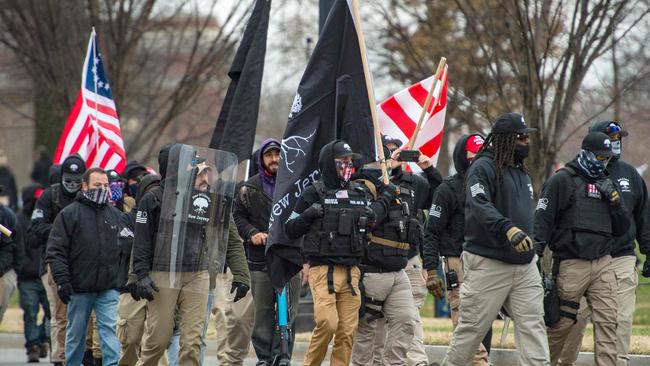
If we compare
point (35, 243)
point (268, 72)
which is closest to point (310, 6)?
point (268, 72)

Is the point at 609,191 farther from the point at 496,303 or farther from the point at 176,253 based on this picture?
the point at 176,253

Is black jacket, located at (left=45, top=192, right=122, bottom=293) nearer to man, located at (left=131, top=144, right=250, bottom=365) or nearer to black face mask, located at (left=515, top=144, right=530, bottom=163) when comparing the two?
man, located at (left=131, top=144, right=250, bottom=365)

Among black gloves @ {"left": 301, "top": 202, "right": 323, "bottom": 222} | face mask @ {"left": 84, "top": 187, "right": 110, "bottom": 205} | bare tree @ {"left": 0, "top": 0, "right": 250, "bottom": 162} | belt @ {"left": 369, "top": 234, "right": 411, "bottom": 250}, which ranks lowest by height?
belt @ {"left": 369, "top": 234, "right": 411, "bottom": 250}

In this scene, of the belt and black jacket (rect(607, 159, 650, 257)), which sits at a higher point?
black jacket (rect(607, 159, 650, 257))

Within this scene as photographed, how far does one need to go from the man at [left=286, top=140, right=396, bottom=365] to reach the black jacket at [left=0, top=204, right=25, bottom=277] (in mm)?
5172

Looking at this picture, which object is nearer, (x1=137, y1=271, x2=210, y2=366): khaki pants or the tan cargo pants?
(x1=137, y1=271, x2=210, y2=366): khaki pants

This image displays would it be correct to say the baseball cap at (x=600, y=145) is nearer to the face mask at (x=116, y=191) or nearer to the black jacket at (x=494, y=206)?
the black jacket at (x=494, y=206)

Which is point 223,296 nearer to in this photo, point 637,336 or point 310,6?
point 637,336

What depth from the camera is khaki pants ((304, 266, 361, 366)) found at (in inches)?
396

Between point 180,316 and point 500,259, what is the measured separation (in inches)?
101

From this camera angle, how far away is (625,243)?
1076 cm

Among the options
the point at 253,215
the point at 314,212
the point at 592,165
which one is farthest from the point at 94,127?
Result: the point at 592,165

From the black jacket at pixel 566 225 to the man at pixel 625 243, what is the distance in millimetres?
193

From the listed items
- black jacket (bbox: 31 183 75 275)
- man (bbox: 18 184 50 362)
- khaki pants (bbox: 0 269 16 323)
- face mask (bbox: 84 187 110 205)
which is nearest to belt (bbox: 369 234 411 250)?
face mask (bbox: 84 187 110 205)
